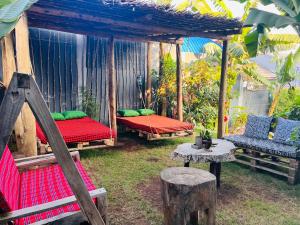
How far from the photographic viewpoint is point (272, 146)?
4676mm

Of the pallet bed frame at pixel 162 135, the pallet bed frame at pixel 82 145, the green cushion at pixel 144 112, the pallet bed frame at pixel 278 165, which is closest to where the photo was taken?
the pallet bed frame at pixel 278 165

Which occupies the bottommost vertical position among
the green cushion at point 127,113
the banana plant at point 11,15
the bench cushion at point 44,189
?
the bench cushion at point 44,189

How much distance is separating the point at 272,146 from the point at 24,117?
4.32m

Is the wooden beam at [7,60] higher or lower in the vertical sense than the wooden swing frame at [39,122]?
higher

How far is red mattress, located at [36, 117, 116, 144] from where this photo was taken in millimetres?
5016

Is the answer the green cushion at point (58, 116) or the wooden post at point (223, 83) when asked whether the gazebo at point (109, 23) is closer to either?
the wooden post at point (223, 83)

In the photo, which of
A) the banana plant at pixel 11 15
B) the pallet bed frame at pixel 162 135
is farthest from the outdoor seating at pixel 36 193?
the pallet bed frame at pixel 162 135

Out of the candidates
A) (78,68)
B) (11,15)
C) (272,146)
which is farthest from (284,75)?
(11,15)

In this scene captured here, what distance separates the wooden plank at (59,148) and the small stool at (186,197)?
3.10 ft

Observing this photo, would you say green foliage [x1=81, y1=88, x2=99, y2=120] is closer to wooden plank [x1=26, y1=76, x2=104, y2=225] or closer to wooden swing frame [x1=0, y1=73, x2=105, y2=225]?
wooden swing frame [x1=0, y1=73, x2=105, y2=225]

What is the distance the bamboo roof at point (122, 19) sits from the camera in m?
4.08

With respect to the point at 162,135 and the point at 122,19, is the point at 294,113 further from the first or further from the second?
the point at 122,19

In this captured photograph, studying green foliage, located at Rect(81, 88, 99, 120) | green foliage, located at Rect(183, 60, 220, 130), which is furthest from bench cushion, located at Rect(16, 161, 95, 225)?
green foliage, located at Rect(183, 60, 220, 130)

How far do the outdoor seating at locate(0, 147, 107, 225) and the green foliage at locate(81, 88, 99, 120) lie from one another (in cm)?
391
